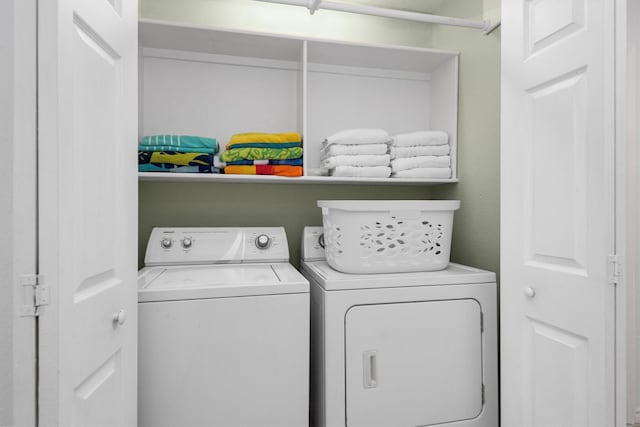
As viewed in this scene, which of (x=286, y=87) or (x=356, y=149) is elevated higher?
(x=286, y=87)

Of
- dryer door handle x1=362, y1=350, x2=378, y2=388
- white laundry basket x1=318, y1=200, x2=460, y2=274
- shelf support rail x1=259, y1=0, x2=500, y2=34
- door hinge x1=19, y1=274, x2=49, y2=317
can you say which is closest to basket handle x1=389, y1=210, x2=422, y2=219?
white laundry basket x1=318, y1=200, x2=460, y2=274

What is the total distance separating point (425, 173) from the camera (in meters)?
1.98

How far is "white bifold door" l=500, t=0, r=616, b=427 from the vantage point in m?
1.05

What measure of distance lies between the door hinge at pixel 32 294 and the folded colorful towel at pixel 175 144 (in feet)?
3.57

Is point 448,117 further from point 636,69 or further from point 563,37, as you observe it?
point 636,69

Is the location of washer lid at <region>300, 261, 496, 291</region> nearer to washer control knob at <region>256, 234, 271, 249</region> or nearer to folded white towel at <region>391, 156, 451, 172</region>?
washer control knob at <region>256, 234, 271, 249</region>

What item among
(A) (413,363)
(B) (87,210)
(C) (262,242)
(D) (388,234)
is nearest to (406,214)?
(D) (388,234)

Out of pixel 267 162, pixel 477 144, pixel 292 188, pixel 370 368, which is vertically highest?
pixel 477 144

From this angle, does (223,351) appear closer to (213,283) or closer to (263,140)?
(213,283)

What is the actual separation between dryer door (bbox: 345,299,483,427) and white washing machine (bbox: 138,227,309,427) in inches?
8.8

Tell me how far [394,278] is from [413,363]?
0.36 meters

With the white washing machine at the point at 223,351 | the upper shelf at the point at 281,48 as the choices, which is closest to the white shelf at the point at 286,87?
the upper shelf at the point at 281,48

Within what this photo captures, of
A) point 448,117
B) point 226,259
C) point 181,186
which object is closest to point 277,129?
point 181,186

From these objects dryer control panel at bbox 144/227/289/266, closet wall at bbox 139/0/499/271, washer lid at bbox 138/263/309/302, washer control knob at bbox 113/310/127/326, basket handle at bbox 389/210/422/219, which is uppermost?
closet wall at bbox 139/0/499/271
